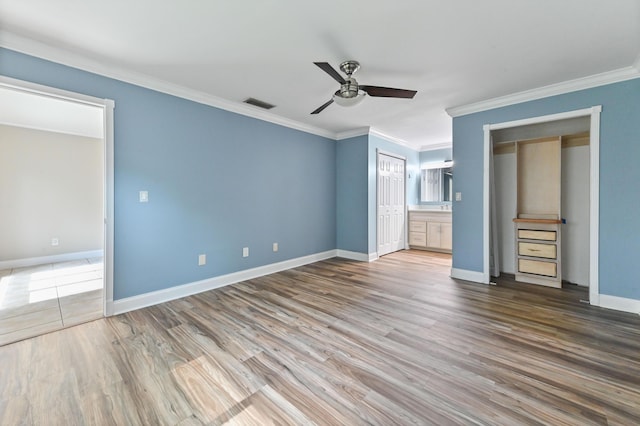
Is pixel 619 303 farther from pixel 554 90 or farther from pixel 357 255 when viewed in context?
pixel 357 255

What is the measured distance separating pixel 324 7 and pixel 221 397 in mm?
2640

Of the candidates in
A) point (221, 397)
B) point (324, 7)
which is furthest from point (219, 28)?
point (221, 397)

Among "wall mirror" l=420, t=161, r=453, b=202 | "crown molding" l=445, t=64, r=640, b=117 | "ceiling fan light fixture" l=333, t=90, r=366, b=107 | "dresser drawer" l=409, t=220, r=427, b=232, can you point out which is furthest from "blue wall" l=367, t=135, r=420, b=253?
"ceiling fan light fixture" l=333, t=90, r=366, b=107

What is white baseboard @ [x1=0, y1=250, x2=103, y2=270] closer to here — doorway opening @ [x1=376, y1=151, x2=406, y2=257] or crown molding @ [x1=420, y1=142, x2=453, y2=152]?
doorway opening @ [x1=376, y1=151, x2=406, y2=257]

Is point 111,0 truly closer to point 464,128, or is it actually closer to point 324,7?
point 324,7

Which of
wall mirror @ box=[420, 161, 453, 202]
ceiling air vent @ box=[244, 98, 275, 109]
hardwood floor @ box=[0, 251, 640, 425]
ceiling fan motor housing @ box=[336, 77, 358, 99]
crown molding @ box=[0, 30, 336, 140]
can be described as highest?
ceiling air vent @ box=[244, 98, 275, 109]

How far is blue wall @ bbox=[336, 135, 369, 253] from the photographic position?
5008 mm

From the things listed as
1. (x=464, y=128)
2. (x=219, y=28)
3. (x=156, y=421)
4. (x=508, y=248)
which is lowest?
(x=156, y=421)

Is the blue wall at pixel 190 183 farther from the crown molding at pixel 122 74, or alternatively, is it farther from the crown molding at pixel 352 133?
the crown molding at pixel 352 133

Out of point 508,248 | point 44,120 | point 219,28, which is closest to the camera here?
point 219,28

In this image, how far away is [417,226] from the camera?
6066 millimetres

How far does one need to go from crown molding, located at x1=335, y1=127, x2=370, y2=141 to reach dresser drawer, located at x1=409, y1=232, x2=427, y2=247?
8.77 feet

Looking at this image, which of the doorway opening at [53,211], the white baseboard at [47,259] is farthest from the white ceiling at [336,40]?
the white baseboard at [47,259]

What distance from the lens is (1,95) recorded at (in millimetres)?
3402
